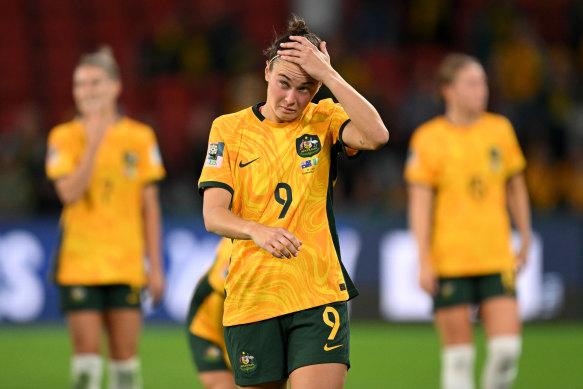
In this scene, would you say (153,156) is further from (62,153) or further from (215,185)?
(215,185)

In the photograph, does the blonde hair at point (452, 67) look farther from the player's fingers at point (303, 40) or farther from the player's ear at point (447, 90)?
the player's fingers at point (303, 40)

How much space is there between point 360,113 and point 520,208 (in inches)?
Answer: 123

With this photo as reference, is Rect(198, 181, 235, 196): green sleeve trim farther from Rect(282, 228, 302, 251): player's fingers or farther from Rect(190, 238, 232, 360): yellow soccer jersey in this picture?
Rect(190, 238, 232, 360): yellow soccer jersey

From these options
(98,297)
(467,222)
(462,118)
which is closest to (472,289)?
(467,222)

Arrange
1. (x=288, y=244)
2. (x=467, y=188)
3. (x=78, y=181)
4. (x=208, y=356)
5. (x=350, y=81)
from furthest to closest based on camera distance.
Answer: (x=350, y=81), (x=467, y=188), (x=78, y=181), (x=208, y=356), (x=288, y=244)

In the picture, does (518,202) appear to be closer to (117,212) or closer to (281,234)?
(117,212)

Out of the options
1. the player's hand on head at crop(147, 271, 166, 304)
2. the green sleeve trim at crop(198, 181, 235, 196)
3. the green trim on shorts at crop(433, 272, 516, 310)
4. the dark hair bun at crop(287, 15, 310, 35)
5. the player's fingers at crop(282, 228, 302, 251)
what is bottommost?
the green trim on shorts at crop(433, 272, 516, 310)

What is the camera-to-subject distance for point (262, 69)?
13.9m

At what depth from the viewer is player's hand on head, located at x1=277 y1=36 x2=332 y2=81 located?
12.2ft

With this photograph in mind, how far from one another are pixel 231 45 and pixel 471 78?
787cm

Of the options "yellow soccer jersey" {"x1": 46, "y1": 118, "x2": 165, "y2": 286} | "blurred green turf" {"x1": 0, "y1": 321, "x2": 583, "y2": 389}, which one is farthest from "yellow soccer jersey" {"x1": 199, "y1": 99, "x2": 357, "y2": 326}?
"blurred green turf" {"x1": 0, "y1": 321, "x2": 583, "y2": 389}

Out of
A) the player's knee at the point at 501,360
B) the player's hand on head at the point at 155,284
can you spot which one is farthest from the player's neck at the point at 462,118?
the player's hand on head at the point at 155,284

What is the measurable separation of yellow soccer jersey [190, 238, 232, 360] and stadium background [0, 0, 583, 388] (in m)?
3.56

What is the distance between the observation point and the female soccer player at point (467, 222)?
20.4 feet
